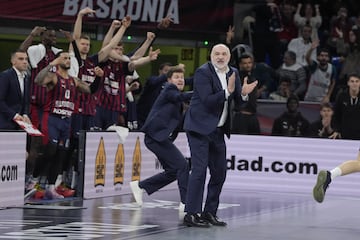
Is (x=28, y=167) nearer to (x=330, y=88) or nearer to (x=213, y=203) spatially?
(x=213, y=203)

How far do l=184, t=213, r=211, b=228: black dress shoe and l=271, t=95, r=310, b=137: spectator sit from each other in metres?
8.03

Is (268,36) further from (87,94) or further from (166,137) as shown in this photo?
(166,137)

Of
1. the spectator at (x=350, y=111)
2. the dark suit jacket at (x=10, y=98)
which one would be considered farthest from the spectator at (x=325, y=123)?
the dark suit jacket at (x=10, y=98)

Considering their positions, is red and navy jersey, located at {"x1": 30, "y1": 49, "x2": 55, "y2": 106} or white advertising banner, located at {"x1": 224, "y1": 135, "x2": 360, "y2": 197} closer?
red and navy jersey, located at {"x1": 30, "y1": 49, "x2": 55, "y2": 106}

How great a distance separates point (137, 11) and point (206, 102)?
1095 centimetres

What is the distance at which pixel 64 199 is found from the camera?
1730cm

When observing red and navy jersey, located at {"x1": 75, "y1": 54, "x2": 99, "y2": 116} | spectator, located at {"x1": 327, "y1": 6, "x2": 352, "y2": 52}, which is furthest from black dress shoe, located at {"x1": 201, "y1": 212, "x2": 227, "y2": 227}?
spectator, located at {"x1": 327, "y1": 6, "x2": 352, "y2": 52}

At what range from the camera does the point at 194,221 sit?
1409 centimetres

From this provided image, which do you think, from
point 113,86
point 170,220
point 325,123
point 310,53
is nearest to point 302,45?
point 310,53

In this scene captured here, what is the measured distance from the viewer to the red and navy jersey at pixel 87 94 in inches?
723

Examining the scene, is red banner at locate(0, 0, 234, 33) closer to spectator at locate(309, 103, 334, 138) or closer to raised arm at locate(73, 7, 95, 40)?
raised arm at locate(73, 7, 95, 40)

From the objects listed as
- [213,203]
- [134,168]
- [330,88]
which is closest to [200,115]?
[213,203]

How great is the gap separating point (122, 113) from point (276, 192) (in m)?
3.08

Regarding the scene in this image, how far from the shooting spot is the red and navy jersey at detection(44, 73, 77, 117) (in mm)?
17328
